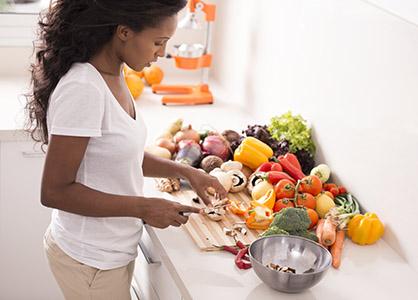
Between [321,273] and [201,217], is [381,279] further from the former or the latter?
[201,217]

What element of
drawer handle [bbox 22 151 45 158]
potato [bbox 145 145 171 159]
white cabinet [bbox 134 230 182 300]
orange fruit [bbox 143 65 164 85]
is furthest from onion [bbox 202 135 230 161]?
orange fruit [bbox 143 65 164 85]

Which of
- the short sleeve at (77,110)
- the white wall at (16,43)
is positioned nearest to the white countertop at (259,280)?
the short sleeve at (77,110)

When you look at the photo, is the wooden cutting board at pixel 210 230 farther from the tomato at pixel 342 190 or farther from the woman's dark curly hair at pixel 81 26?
the woman's dark curly hair at pixel 81 26

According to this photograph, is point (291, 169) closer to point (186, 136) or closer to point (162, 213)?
point (186, 136)

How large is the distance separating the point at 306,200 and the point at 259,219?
142mm

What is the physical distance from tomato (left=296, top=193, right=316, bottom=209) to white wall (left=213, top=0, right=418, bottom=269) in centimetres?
13

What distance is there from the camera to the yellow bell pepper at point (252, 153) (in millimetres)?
1988

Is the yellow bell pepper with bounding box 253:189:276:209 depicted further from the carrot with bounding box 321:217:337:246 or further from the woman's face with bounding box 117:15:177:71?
the woman's face with bounding box 117:15:177:71

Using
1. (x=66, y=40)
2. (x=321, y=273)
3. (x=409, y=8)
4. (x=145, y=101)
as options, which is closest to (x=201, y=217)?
(x=321, y=273)

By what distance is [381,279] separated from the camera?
1.61 meters

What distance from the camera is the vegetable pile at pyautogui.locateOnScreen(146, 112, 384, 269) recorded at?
1.71 m

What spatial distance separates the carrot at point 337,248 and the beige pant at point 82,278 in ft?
1.50

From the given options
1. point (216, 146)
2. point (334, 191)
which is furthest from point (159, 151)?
point (334, 191)

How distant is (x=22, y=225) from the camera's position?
2348 mm
